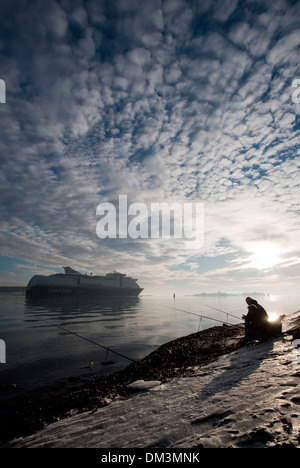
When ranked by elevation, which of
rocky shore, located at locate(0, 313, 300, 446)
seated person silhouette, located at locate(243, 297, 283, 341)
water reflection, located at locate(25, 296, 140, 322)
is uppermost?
seated person silhouette, located at locate(243, 297, 283, 341)

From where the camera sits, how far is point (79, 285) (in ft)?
292

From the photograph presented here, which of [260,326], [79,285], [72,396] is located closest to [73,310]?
[72,396]

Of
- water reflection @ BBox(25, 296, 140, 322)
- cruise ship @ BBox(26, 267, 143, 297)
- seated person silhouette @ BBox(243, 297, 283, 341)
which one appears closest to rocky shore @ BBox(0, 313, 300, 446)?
seated person silhouette @ BBox(243, 297, 283, 341)

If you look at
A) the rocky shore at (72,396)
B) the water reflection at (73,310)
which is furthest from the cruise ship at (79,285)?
the rocky shore at (72,396)

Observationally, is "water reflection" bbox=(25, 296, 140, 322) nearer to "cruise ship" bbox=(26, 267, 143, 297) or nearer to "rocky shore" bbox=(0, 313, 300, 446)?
"rocky shore" bbox=(0, 313, 300, 446)

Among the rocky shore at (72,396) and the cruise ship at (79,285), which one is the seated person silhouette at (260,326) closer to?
the rocky shore at (72,396)

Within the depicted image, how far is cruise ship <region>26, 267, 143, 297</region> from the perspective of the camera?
79.6 meters

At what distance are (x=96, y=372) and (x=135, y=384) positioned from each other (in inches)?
148

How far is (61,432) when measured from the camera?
11.5 ft

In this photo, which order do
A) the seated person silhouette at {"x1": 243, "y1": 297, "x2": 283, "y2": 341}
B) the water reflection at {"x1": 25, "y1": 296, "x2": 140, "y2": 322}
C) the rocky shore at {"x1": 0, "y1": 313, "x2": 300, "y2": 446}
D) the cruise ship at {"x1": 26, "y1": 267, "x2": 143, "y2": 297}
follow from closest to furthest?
the rocky shore at {"x1": 0, "y1": 313, "x2": 300, "y2": 446} < the seated person silhouette at {"x1": 243, "y1": 297, "x2": 283, "y2": 341} < the water reflection at {"x1": 25, "y1": 296, "x2": 140, "y2": 322} < the cruise ship at {"x1": 26, "y1": 267, "x2": 143, "y2": 297}

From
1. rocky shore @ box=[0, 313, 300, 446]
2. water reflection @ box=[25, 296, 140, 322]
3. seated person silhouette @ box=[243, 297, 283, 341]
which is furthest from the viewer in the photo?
water reflection @ box=[25, 296, 140, 322]

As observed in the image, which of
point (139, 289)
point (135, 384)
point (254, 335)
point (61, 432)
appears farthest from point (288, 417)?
point (139, 289)

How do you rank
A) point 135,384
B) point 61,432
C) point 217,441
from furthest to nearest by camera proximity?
point 135,384, point 61,432, point 217,441
